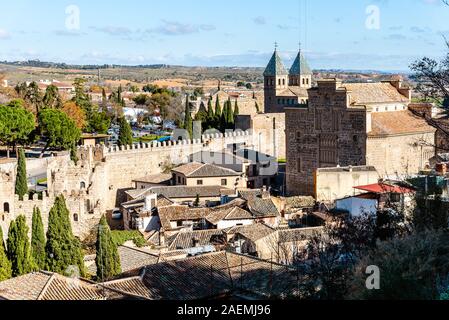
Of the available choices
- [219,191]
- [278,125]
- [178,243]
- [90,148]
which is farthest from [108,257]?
[278,125]

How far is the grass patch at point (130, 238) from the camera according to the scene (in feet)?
64.1

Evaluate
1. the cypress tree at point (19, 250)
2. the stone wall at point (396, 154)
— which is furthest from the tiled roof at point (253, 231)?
the stone wall at point (396, 154)

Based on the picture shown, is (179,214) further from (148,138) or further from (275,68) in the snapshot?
(275,68)

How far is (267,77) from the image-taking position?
51.1m

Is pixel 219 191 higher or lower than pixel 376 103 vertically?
lower

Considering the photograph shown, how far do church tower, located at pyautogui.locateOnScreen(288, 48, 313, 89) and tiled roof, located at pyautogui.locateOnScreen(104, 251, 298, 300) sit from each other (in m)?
37.1

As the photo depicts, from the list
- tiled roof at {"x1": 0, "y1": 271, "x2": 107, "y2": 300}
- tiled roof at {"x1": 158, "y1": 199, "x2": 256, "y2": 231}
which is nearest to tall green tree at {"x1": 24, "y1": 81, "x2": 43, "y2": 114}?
tiled roof at {"x1": 158, "y1": 199, "x2": 256, "y2": 231}

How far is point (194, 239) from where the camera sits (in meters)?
18.3

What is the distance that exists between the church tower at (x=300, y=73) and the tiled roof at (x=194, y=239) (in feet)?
106

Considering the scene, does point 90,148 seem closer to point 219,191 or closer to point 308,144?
point 219,191

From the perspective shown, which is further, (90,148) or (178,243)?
(90,148)

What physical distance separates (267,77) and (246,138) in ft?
49.1

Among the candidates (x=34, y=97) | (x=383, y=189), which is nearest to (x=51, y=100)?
(x=34, y=97)

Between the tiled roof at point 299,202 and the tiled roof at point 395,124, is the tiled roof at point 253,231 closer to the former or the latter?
the tiled roof at point 299,202
